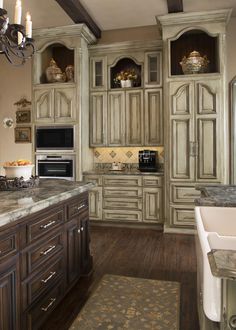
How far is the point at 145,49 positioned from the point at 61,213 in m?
3.52

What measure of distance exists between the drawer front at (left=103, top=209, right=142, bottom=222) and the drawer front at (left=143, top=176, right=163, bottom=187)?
0.47 meters

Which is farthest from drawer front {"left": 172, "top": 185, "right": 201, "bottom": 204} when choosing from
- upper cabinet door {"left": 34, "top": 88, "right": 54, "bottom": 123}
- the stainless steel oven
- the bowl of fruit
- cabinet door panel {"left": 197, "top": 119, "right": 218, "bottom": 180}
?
the bowl of fruit

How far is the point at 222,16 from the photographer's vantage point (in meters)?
4.18

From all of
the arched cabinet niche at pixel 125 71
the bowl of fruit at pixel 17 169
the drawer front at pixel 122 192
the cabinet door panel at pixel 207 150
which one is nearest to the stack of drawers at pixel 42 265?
the bowl of fruit at pixel 17 169

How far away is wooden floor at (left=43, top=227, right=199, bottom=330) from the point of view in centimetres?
227

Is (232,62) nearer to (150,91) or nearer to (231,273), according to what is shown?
(150,91)

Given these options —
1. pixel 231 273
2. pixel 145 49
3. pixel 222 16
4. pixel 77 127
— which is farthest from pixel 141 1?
pixel 231 273

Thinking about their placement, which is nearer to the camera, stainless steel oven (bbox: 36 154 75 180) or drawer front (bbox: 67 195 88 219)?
drawer front (bbox: 67 195 88 219)

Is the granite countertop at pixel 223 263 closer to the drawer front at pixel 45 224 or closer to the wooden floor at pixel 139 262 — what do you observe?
the drawer front at pixel 45 224

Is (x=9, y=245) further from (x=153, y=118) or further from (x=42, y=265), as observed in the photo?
(x=153, y=118)

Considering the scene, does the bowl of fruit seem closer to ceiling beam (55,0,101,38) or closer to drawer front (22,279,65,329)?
drawer front (22,279,65,329)

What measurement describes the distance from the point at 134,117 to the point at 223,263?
168 inches

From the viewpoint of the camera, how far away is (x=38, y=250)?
1961 millimetres

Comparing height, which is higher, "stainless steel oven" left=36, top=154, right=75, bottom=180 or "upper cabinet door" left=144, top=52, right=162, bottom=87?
"upper cabinet door" left=144, top=52, right=162, bottom=87
